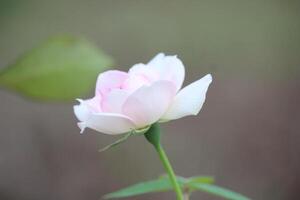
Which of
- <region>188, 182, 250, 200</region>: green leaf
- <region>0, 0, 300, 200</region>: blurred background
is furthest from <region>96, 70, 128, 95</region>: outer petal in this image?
<region>0, 0, 300, 200</region>: blurred background

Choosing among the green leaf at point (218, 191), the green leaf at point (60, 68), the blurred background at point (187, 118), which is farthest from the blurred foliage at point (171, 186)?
the blurred background at point (187, 118)

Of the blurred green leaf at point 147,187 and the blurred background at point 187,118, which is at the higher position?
the blurred background at point 187,118

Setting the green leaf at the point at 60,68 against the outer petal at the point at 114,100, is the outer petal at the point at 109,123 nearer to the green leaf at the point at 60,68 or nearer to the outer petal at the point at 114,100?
the outer petal at the point at 114,100

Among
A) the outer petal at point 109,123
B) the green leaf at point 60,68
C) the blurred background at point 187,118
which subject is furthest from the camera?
the blurred background at point 187,118

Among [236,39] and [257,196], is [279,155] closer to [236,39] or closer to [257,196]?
[257,196]

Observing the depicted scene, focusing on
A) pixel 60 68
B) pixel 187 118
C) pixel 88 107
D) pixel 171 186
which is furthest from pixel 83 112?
pixel 187 118

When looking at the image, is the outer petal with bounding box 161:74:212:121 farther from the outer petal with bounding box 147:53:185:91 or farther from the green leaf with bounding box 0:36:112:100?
the green leaf with bounding box 0:36:112:100
